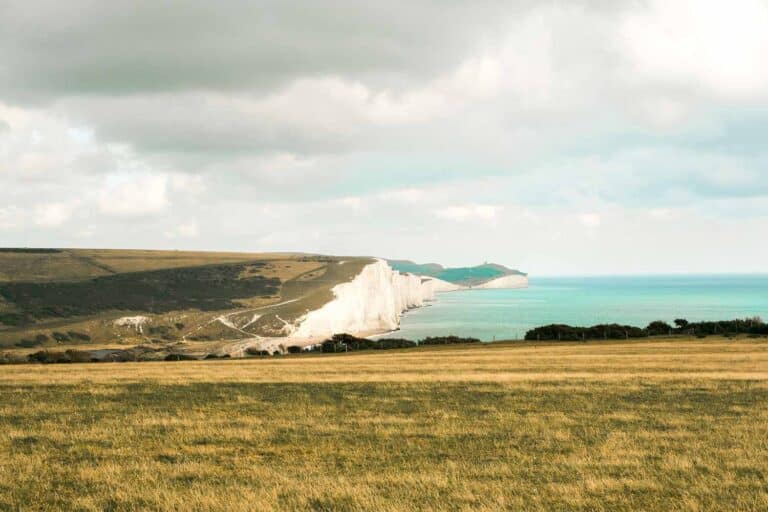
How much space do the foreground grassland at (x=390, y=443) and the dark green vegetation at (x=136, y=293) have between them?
13742 cm

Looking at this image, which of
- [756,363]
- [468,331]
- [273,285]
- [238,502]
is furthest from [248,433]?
[273,285]

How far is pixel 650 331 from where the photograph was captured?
202ft

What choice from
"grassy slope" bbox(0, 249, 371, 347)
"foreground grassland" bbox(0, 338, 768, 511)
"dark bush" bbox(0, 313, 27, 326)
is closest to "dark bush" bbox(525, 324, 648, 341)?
"foreground grassland" bbox(0, 338, 768, 511)

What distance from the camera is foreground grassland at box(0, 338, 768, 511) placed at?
407 inches

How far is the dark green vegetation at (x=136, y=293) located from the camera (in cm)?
15200

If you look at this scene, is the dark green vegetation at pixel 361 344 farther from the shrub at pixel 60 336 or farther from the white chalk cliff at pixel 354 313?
the shrub at pixel 60 336

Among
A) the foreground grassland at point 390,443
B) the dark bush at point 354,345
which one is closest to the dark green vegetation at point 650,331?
the dark bush at point 354,345

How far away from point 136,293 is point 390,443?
169 m

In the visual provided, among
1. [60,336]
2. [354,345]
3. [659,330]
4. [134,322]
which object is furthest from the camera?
[134,322]

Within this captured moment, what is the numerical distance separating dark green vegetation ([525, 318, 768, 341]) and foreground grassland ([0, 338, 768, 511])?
112ft

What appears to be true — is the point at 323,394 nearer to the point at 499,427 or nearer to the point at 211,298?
the point at 499,427

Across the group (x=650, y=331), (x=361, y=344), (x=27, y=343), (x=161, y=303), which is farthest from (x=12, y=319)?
(x=650, y=331)

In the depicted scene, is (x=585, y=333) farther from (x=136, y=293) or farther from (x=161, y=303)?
(x=136, y=293)

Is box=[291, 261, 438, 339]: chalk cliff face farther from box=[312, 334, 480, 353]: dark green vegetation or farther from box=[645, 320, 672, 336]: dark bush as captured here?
box=[645, 320, 672, 336]: dark bush
